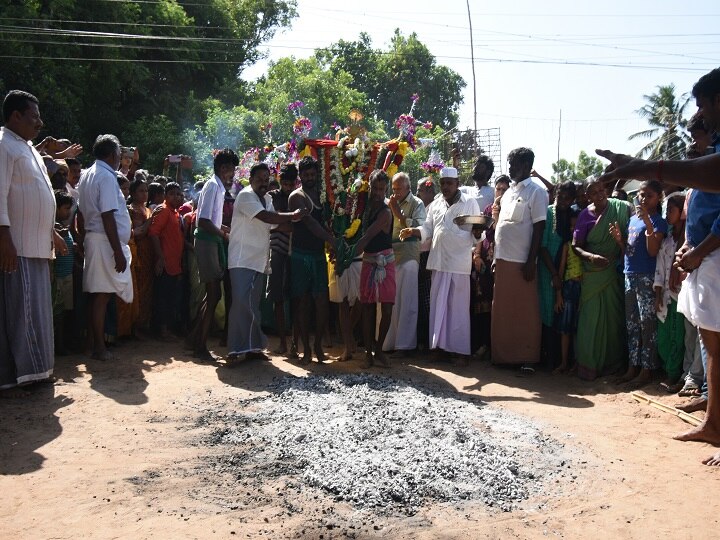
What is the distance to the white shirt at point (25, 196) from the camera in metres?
5.61

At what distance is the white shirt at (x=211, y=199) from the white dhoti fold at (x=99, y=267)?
906 mm

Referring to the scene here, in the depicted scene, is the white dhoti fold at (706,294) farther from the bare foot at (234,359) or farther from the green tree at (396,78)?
the green tree at (396,78)

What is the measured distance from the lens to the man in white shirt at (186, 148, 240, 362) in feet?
24.0

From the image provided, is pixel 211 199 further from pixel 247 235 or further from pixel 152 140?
pixel 152 140

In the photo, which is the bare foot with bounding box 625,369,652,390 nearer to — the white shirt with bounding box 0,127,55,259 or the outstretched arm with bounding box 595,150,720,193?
the outstretched arm with bounding box 595,150,720,193

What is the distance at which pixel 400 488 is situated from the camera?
3928 mm

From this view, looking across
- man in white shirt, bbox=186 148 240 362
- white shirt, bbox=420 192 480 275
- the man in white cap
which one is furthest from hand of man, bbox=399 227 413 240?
man in white shirt, bbox=186 148 240 362

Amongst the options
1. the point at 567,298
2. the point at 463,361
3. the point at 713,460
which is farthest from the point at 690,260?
the point at 463,361

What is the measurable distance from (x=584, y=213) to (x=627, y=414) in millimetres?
2354

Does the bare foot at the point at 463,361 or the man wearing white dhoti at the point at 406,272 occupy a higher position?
the man wearing white dhoti at the point at 406,272

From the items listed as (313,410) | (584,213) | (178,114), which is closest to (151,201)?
(313,410)

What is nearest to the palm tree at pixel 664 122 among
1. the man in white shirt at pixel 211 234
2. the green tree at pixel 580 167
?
the green tree at pixel 580 167

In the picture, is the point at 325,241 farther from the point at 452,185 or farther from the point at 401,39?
the point at 401,39

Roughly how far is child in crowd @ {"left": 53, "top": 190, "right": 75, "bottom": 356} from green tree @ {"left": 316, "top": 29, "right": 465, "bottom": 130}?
136 feet
